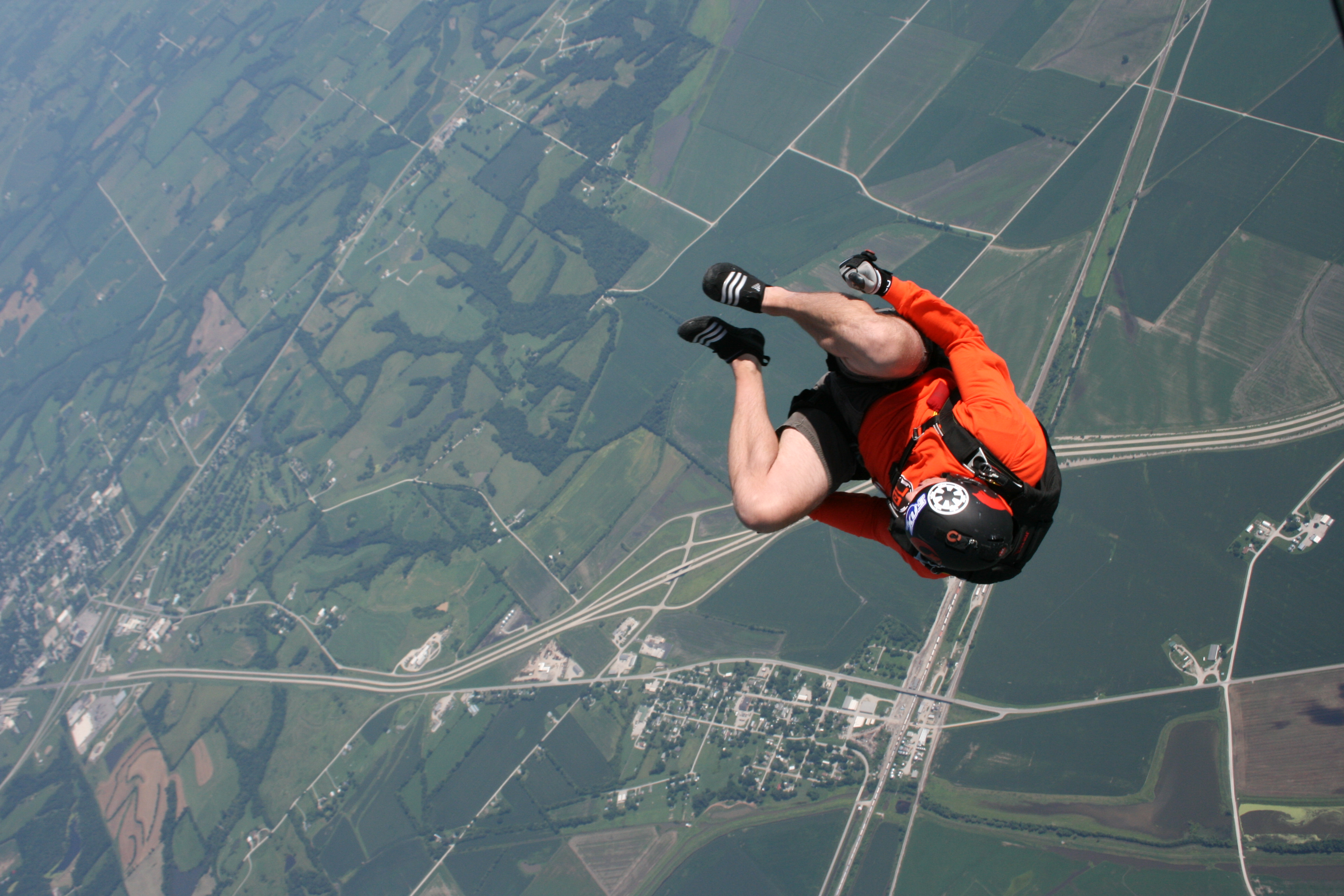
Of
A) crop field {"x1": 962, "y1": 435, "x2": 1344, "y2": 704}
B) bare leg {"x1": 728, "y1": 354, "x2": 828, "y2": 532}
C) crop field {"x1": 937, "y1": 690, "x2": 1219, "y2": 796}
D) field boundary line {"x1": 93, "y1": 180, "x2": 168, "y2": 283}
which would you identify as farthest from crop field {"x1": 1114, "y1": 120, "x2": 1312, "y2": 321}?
field boundary line {"x1": 93, "y1": 180, "x2": 168, "y2": 283}

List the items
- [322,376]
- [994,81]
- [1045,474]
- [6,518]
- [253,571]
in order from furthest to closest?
[6,518], [322,376], [253,571], [994,81], [1045,474]

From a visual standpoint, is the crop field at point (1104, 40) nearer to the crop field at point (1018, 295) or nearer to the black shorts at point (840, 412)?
the crop field at point (1018, 295)

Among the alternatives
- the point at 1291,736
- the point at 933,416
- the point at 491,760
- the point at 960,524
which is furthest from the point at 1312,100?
the point at 491,760

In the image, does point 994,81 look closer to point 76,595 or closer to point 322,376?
point 322,376

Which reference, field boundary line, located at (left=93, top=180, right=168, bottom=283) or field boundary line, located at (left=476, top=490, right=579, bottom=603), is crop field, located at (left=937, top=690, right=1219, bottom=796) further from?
field boundary line, located at (left=93, top=180, right=168, bottom=283)

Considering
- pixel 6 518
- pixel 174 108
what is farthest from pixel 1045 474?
pixel 174 108

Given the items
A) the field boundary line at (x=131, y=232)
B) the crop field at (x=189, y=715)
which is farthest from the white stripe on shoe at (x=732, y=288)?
the field boundary line at (x=131, y=232)
